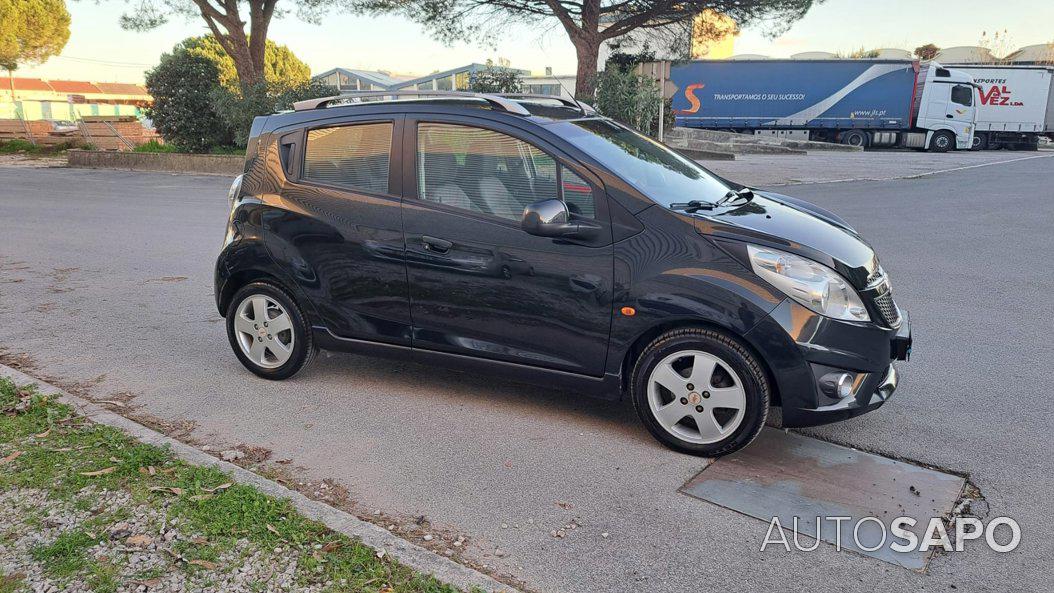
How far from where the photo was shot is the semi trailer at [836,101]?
33531mm

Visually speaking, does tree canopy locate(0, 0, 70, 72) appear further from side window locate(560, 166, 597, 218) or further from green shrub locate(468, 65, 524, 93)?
side window locate(560, 166, 597, 218)

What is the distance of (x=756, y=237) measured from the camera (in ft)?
12.7

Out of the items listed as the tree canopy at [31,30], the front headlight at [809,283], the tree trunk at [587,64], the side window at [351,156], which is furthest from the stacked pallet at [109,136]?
the front headlight at [809,283]

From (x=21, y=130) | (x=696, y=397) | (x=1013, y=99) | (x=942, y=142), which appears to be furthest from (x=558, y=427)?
(x=1013, y=99)

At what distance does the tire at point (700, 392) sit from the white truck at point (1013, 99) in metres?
36.1

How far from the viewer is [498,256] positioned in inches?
166

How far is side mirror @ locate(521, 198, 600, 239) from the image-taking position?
396cm

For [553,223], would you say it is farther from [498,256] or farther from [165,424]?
[165,424]

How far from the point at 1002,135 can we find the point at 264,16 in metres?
31.0

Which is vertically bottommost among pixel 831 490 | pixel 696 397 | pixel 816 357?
pixel 831 490

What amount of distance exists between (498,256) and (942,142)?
3526cm

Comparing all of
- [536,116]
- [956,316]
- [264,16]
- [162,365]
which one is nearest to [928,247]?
[956,316]

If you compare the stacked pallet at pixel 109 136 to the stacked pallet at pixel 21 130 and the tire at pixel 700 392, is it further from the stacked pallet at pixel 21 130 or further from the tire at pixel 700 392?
the tire at pixel 700 392

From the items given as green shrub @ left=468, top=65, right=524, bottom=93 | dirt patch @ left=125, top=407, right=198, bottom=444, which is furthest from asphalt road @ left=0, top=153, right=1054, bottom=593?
green shrub @ left=468, top=65, right=524, bottom=93
